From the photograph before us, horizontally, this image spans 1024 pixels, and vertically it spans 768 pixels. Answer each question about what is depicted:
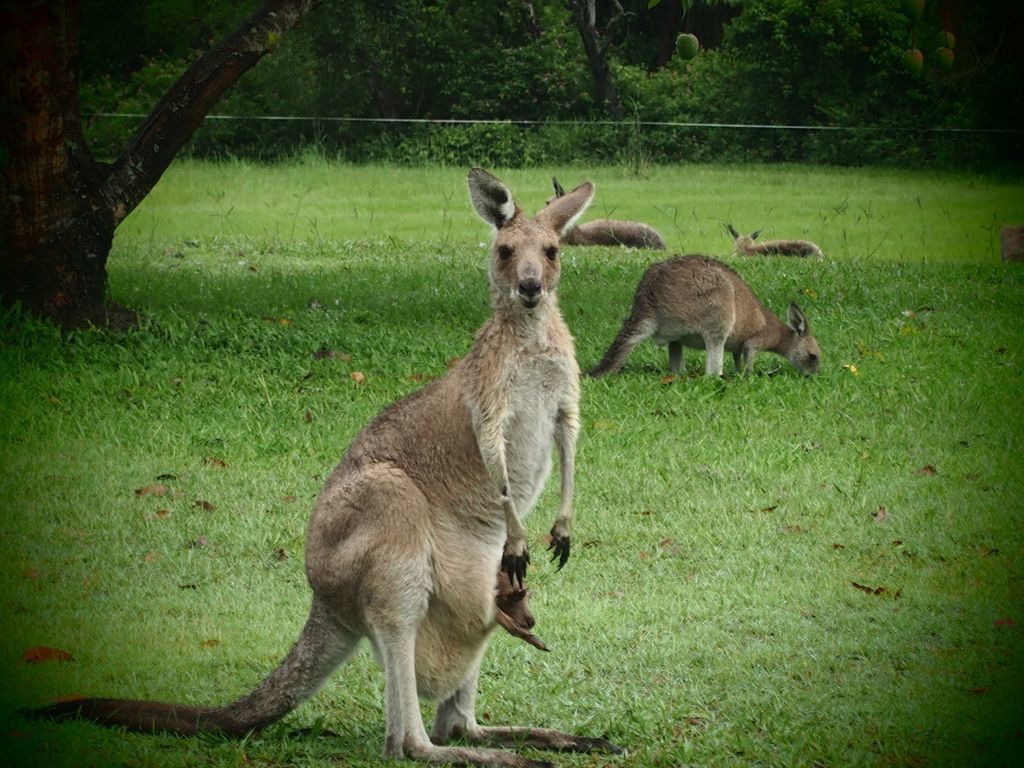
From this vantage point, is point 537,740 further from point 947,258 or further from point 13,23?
point 947,258

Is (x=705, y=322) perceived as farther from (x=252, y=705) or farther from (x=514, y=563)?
(x=252, y=705)

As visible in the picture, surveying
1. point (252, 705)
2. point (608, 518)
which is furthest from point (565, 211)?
point (608, 518)

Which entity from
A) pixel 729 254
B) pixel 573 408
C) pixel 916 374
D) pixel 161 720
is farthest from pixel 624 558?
pixel 729 254

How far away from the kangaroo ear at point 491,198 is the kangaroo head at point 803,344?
4.86 m

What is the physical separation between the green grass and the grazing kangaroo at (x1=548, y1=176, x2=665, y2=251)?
6.73 ft

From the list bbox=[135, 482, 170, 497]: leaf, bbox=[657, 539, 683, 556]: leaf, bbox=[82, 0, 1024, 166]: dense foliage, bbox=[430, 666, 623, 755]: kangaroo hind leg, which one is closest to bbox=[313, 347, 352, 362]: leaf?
bbox=[135, 482, 170, 497]: leaf

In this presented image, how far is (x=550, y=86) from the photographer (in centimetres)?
2120

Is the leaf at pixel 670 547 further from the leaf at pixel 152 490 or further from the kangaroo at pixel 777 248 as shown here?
the kangaroo at pixel 777 248

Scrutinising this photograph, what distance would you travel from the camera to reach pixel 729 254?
1423 centimetres

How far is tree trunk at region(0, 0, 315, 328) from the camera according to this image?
28.0ft

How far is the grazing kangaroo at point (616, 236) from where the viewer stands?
48.2 ft

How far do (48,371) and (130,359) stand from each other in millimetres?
523

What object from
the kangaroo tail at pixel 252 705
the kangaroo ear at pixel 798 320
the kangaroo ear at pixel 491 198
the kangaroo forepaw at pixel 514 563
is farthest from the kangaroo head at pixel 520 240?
the kangaroo ear at pixel 798 320

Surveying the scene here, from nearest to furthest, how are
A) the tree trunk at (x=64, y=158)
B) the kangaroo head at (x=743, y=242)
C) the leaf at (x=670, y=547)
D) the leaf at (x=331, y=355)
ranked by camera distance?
the leaf at (x=670, y=547), the tree trunk at (x=64, y=158), the leaf at (x=331, y=355), the kangaroo head at (x=743, y=242)
